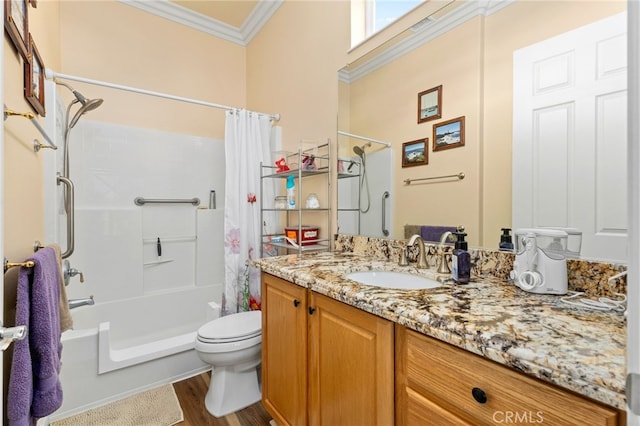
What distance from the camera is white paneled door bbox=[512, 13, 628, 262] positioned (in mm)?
878

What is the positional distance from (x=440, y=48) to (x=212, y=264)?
2425mm

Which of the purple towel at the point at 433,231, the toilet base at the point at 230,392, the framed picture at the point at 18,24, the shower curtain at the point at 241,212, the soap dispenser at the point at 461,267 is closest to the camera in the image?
→ the framed picture at the point at 18,24

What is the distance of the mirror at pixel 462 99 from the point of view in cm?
113

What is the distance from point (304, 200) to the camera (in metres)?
2.20

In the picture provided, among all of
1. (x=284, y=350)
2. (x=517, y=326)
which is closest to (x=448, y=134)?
(x=517, y=326)

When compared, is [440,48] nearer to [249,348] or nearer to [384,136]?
[384,136]

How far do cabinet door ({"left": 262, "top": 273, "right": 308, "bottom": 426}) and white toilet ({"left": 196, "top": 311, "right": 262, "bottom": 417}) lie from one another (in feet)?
0.60

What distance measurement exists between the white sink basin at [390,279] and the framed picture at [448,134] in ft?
1.94

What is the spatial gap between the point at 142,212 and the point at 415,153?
7.29ft

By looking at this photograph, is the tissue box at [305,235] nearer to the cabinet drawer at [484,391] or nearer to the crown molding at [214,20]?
the cabinet drawer at [484,391]

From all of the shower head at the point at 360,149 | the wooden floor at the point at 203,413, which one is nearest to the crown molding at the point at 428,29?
the shower head at the point at 360,149

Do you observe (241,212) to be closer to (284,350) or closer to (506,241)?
(284,350)

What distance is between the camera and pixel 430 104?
4.52ft

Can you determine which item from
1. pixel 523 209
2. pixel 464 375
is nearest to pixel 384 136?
pixel 523 209
